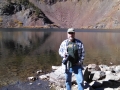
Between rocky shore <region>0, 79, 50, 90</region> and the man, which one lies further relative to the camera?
rocky shore <region>0, 79, 50, 90</region>

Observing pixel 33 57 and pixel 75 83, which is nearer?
pixel 75 83

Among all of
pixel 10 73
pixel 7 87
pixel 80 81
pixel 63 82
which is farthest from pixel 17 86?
pixel 80 81

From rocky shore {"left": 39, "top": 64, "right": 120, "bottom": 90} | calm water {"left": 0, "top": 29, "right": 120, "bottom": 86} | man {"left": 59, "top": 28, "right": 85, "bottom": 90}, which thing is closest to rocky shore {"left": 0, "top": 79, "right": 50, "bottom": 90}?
rocky shore {"left": 39, "top": 64, "right": 120, "bottom": 90}

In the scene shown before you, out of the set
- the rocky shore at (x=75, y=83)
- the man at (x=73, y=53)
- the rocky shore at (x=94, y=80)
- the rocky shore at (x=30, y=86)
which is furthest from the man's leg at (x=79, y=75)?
the rocky shore at (x=30, y=86)

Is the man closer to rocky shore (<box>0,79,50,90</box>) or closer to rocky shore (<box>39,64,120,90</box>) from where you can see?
rocky shore (<box>39,64,120,90</box>)

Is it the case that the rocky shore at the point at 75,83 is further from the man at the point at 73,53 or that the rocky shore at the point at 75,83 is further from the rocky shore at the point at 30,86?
the man at the point at 73,53

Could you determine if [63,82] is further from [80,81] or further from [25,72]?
[25,72]

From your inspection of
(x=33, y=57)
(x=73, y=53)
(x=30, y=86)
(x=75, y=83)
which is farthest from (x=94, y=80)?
(x=33, y=57)

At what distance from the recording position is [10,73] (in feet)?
80.1

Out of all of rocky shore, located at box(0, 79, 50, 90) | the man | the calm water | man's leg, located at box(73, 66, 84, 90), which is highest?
the man

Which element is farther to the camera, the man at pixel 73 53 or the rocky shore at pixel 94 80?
the rocky shore at pixel 94 80

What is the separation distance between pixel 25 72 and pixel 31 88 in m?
7.14

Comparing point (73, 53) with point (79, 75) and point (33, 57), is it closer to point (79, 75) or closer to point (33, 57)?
point (79, 75)

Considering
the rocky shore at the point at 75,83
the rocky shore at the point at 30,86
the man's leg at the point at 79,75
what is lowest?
the rocky shore at the point at 30,86
